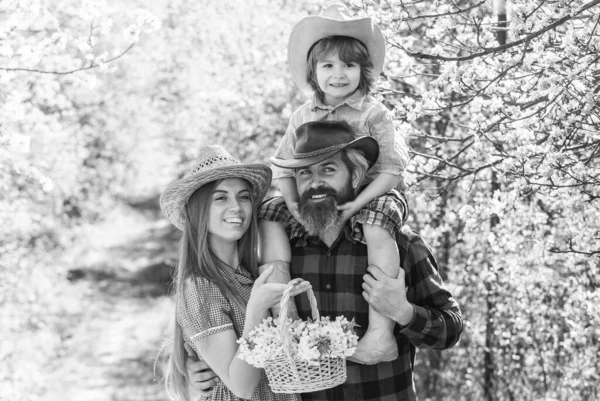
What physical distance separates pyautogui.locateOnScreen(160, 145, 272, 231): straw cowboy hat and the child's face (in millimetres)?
427

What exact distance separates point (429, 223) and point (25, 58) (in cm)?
377

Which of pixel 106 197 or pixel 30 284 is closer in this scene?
pixel 30 284

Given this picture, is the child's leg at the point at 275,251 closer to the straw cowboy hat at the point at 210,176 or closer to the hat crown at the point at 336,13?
the straw cowboy hat at the point at 210,176

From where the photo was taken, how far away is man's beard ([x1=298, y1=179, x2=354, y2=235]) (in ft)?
10.6

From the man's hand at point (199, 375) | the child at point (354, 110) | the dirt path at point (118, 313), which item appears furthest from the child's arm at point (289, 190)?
the dirt path at point (118, 313)

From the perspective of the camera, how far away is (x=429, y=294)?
3.40 metres

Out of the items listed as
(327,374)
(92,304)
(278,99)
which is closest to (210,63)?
(278,99)

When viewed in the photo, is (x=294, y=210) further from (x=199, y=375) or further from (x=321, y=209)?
(x=199, y=375)

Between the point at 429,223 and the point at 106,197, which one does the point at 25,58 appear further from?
the point at 106,197

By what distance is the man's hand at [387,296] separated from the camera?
123 inches

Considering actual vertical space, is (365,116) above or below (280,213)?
above

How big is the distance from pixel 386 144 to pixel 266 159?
6.75 metres

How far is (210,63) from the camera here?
12.7 meters

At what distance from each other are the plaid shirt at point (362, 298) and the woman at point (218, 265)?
0.17 meters
